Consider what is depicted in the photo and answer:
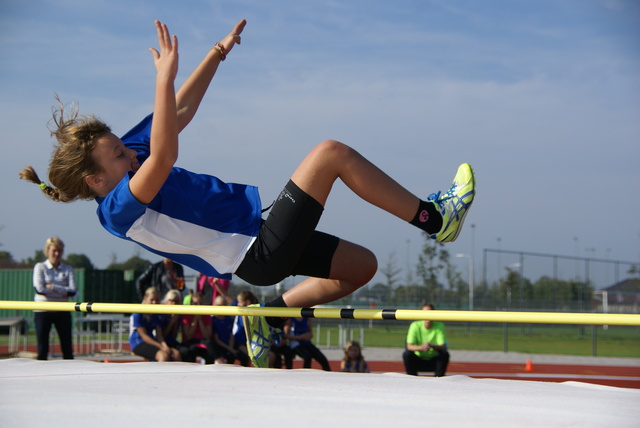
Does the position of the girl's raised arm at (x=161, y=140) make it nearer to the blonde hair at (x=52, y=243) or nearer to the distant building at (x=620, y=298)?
the blonde hair at (x=52, y=243)

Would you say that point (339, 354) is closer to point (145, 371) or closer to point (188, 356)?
point (188, 356)

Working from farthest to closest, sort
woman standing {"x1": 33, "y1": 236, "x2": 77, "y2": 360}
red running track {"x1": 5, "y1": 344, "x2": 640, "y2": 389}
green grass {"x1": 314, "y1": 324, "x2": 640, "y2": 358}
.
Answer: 1. green grass {"x1": 314, "y1": 324, "x2": 640, "y2": 358}
2. red running track {"x1": 5, "y1": 344, "x2": 640, "y2": 389}
3. woman standing {"x1": 33, "y1": 236, "x2": 77, "y2": 360}

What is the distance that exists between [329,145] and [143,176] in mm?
720

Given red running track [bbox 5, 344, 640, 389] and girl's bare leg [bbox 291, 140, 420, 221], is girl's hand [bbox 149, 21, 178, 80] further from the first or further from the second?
red running track [bbox 5, 344, 640, 389]

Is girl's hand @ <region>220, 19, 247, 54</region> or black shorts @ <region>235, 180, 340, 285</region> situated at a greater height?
girl's hand @ <region>220, 19, 247, 54</region>

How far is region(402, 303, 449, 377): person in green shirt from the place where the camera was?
9.01 metres

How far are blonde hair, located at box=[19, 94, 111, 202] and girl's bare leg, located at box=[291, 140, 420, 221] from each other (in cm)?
83

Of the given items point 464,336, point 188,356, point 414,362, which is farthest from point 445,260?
point 188,356

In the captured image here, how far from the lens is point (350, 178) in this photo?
2.84m

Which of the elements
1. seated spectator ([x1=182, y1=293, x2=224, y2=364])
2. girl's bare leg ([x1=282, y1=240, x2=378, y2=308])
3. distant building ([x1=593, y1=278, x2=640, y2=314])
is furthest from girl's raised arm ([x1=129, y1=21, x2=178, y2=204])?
distant building ([x1=593, y1=278, x2=640, y2=314])

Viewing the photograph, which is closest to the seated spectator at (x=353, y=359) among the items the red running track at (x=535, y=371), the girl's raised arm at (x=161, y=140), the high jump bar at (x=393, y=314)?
the red running track at (x=535, y=371)

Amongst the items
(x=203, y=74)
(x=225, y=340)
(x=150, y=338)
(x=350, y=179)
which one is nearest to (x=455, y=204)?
(x=350, y=179)

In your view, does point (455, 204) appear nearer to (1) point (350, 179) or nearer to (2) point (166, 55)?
(1) point (350, 179)

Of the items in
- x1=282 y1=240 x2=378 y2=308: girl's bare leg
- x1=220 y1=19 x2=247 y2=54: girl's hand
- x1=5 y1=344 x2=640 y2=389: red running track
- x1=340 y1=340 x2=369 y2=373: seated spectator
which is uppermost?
x1=220 y1=19 x2=247 y2=54: girl's hand
